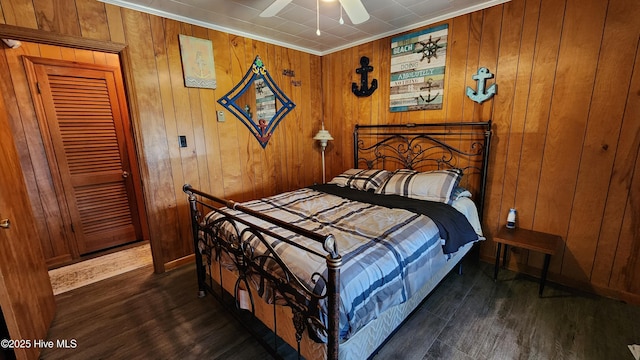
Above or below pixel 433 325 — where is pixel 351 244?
above

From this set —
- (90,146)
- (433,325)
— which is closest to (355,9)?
(433,325)

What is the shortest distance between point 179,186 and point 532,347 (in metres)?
3.22

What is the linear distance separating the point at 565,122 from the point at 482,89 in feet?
2.33

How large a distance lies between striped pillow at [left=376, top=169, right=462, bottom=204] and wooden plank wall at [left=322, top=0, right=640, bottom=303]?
0.52 m

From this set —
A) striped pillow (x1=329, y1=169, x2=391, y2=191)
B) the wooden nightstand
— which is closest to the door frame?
striped pillow (x1=329, y1=169, x2=391, y2=191)

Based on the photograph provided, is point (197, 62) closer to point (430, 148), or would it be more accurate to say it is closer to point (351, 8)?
point (351, 8)

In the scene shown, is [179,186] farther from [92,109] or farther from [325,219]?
[325,219]

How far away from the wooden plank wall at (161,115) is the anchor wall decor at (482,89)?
2202mm

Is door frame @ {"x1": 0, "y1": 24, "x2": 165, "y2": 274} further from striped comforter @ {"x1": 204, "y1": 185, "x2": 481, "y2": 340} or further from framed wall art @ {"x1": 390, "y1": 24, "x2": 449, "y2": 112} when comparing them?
framed wall art @ {"x1": 390, "y1": 24, "x2": 449, "y2": 112}

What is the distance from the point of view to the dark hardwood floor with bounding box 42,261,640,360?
1.71 m

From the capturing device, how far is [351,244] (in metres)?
1.59

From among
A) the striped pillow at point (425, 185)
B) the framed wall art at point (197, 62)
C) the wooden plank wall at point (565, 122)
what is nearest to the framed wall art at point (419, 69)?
the wooden plank wall at point (565, 122)

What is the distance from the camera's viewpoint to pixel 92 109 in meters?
3.06

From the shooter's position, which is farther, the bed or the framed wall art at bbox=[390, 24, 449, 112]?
the framed wall art at bbox=[390, 24, 449, 112]
